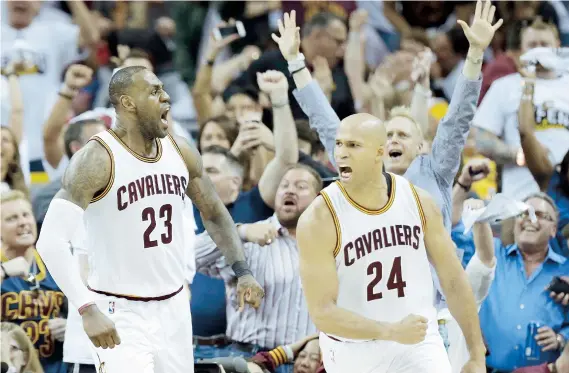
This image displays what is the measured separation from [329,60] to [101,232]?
488 cm

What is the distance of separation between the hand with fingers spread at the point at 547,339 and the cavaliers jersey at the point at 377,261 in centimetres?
199

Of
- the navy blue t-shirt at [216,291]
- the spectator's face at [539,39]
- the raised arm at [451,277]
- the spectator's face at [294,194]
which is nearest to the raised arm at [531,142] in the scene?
the spectator's face at [539,39]

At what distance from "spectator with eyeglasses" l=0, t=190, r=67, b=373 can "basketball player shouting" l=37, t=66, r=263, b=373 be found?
1.67m

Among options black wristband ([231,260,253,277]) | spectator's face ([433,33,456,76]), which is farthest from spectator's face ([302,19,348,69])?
black wristband ([231,260,253,277])

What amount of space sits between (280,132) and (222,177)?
0.53 metres

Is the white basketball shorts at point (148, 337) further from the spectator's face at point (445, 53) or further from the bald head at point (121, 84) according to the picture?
the spectator's face at point (445, 53)

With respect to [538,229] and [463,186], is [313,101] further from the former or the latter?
[538,229]

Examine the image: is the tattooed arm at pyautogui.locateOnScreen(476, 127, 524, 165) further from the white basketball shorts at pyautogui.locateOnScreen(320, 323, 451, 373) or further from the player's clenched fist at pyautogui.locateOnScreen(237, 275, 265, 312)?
the white basketball shorts at pyautogui.locateOnScreen(320, 323, 451, 373)

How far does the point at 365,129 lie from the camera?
5086 millimetres

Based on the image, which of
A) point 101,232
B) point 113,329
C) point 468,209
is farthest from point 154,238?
point 468,209

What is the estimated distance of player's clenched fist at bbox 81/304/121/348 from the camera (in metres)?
4.93

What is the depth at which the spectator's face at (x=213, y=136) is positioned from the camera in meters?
8.31

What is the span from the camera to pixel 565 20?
10.0 metres

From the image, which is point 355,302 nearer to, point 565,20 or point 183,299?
point 183,299
